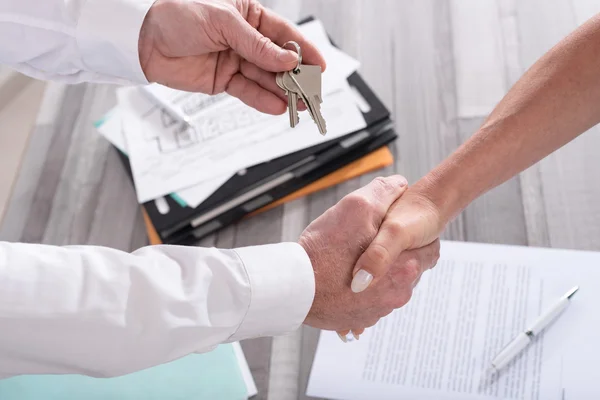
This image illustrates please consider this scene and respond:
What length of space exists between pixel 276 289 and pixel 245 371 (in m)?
0.21

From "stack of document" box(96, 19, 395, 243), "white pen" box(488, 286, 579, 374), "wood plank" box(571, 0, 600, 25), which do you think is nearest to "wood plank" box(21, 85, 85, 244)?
"stack of document" box(96, 19, 395, 243)

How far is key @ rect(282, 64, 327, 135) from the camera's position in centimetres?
86

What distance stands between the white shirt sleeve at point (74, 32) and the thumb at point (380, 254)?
0.40 metres

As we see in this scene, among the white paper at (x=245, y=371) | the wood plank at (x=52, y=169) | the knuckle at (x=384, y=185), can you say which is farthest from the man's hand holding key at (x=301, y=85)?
the wood plank at (x=52, y=169)

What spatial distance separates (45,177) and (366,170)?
1.80 ft

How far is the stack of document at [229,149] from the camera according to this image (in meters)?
1.01

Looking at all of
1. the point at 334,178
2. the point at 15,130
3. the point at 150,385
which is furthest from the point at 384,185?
the point at 15,130

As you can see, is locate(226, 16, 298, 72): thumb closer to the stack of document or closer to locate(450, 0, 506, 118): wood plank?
the stack of document

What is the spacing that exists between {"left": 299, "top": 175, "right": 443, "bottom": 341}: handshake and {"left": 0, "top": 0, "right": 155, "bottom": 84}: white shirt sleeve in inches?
14.0

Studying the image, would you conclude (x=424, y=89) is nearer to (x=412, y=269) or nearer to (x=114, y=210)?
(x=412, y=269)

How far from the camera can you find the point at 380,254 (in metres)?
0.77

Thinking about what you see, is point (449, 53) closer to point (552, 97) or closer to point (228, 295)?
point (552, 97)

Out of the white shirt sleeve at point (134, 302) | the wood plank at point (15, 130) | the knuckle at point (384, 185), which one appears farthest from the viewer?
the wood plank at point (15, 130)

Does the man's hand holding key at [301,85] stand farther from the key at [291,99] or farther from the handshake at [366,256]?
the handshake at [366,256]
